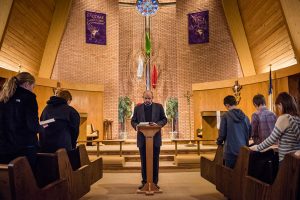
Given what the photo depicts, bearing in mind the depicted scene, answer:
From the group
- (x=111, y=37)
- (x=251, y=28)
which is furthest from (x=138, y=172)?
(x=111, y=37)

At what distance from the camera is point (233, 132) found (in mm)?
3949

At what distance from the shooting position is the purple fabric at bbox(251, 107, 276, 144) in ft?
14.3

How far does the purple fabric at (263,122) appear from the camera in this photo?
4.37m

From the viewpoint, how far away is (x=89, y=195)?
462 centimetres

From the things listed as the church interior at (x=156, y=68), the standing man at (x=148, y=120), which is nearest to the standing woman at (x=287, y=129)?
the church interior at (x=156, y=68)

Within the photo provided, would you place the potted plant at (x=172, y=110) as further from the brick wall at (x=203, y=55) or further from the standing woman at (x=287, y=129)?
the standing woman at (x=287, y=129)

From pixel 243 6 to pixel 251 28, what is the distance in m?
0.69

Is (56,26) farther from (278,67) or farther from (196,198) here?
(196,198)

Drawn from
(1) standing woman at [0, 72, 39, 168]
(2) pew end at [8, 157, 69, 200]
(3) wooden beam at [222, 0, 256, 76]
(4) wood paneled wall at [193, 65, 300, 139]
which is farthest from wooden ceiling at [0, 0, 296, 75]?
(2) pew end at [8, 157, 69, 200]

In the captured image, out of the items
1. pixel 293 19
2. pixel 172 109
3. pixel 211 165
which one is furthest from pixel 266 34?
pixel 211 165

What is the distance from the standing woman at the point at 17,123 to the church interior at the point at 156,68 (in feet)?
3.10

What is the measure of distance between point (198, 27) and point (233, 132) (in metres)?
8.65

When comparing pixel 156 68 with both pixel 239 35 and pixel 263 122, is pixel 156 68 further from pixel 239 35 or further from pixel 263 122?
pixel 263 122

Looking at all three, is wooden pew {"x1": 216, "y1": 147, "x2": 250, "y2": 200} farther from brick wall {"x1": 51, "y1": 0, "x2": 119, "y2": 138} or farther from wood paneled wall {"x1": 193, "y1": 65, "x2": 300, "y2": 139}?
brick wall {"x1": 51, "y1": 0, "x2": 119, "y2": 138}
